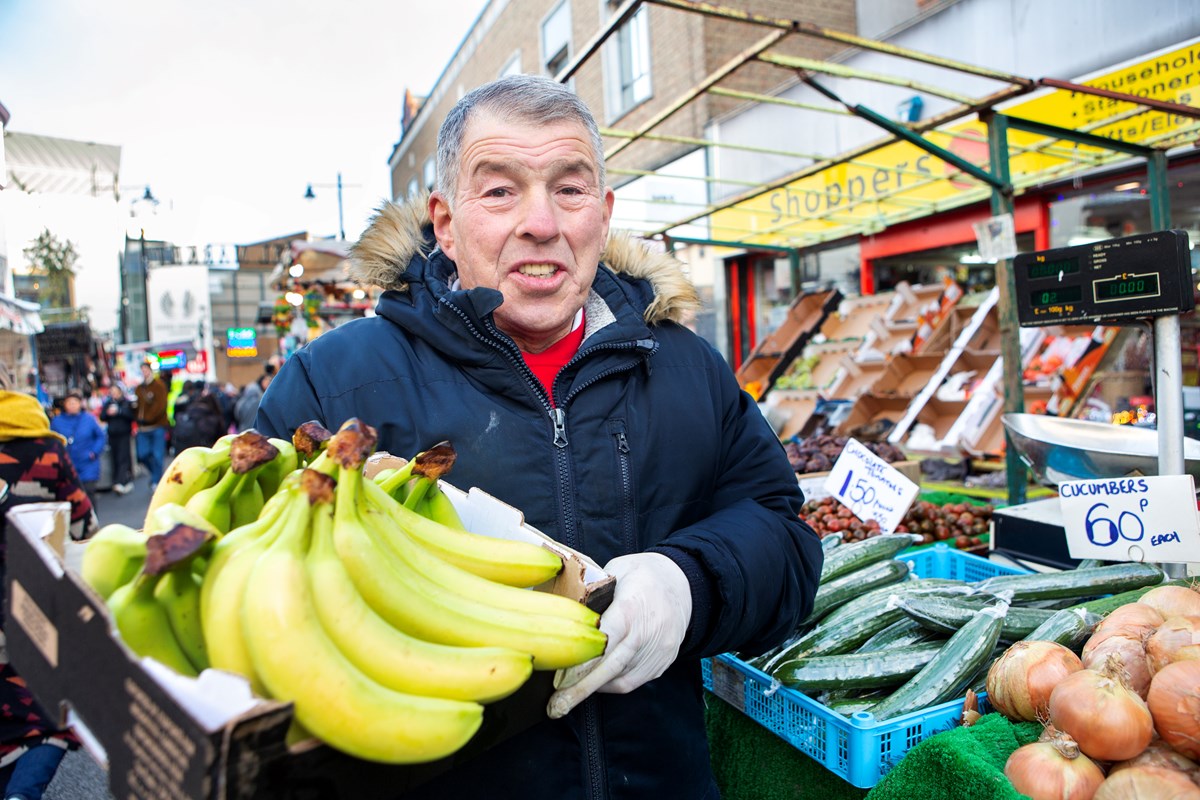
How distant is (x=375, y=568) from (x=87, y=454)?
1112cm

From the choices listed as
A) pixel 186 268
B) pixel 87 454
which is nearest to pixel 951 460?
pixel 87 454

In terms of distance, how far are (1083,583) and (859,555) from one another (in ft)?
2.25

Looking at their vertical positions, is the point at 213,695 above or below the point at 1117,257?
below

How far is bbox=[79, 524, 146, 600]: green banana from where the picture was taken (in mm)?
930

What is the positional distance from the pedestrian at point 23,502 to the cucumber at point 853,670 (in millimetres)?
2781

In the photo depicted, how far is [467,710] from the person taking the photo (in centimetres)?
90

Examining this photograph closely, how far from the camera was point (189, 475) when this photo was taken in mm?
1212

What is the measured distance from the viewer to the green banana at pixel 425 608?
3.28ft

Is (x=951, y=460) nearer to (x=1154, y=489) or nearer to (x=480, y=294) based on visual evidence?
(x=1154, y=489)

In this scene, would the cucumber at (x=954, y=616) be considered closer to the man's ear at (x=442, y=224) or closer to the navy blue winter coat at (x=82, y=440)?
the man's ear at (x=442, y=224)

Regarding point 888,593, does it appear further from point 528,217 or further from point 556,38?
point 556,38

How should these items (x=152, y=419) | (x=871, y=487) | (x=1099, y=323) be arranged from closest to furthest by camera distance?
(x=1099, y=323) < (x=871, y=487) < (x=152, y=419)

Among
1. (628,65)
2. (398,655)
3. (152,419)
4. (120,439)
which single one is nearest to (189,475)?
(398,655)

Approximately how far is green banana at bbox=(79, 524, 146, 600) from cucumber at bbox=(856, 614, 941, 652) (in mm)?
1988
